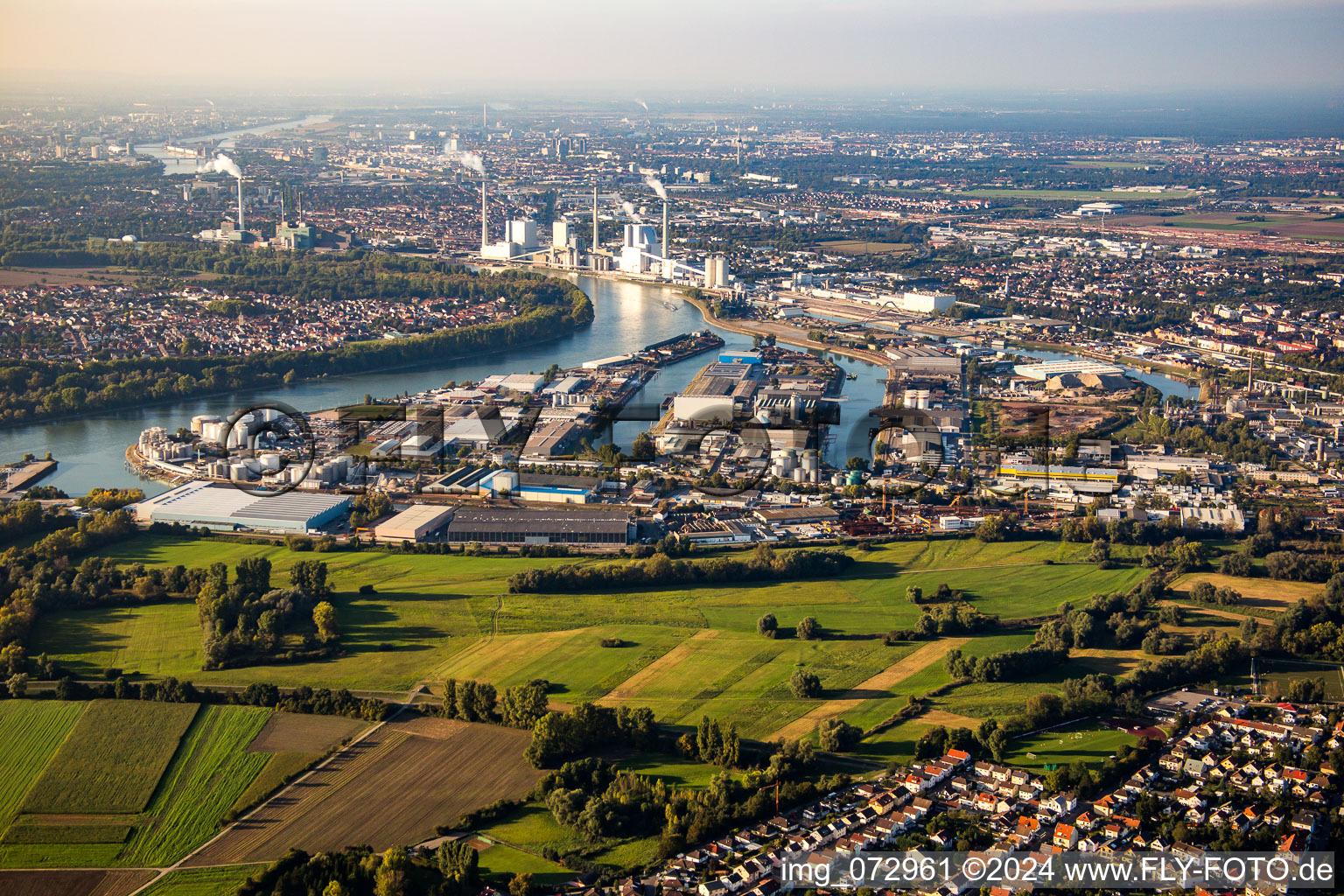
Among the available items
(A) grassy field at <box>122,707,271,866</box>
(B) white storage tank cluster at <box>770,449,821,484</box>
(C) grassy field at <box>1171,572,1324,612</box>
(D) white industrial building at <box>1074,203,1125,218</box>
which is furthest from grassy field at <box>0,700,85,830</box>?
(D) white industrial building at <box>1074,203,1125,218</box>

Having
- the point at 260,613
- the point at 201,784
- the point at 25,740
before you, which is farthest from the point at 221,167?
the point at 201,784

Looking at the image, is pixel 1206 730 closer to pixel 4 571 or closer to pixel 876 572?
pixel 876 572

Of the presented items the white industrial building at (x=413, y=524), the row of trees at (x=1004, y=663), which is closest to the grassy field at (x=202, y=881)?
→ the row of trees at (x=1004, y=663)

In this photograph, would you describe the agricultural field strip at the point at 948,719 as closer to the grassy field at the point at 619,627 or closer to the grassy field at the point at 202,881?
the grassy field at the point at 619,627

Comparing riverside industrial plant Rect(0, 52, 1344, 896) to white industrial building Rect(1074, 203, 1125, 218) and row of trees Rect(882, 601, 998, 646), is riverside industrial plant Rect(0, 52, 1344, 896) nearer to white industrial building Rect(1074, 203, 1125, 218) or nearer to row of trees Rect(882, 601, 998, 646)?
row of trees Rect(882, 601, 998, 646)

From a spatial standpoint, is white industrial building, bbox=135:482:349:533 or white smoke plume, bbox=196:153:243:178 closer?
white industrial building, bbox=135:482:349:533

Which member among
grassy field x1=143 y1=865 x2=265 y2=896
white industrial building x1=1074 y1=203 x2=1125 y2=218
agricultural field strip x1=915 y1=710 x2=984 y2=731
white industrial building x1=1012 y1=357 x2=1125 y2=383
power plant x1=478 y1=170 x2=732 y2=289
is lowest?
grassy field x1=143 y1=865 x2=265 y2=896

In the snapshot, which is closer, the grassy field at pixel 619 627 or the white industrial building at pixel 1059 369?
the grassy field at pixel 619 627

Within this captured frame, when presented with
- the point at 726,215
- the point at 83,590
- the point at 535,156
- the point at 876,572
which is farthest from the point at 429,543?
the point at 535,156
